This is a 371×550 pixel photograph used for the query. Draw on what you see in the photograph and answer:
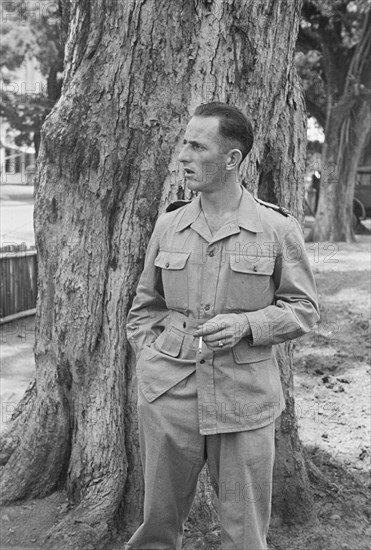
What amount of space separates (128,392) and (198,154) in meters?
1.67

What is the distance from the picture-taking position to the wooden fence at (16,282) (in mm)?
9992

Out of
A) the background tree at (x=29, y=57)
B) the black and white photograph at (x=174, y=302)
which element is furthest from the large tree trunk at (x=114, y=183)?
the background tree at (x=29, y=57)

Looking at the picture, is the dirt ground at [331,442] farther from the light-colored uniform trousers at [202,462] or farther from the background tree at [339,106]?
the background tree at [339,106]

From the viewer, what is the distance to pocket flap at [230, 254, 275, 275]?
298 cm

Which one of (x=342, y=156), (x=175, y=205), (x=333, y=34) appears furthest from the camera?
(x=333, y=34)

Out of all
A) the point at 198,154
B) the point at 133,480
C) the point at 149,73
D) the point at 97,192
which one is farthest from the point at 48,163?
the point at 133,480

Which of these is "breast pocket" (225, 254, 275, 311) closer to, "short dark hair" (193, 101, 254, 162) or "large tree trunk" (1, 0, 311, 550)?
"short dark hair" (193, 101, 254, 162)

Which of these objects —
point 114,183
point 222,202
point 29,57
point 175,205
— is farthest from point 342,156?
point 222,202

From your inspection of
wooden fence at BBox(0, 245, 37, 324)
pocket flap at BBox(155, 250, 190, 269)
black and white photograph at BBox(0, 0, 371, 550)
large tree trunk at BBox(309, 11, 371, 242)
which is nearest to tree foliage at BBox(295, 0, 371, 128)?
large tree trunk at BBox(309, 11, 371, 242)

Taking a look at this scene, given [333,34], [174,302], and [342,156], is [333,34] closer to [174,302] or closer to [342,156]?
[342,156]

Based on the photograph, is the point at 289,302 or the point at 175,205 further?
the point at 175,205

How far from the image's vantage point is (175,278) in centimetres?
309

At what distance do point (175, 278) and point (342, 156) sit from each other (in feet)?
54.3

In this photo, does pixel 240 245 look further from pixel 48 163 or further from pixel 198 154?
pixel 48 163
